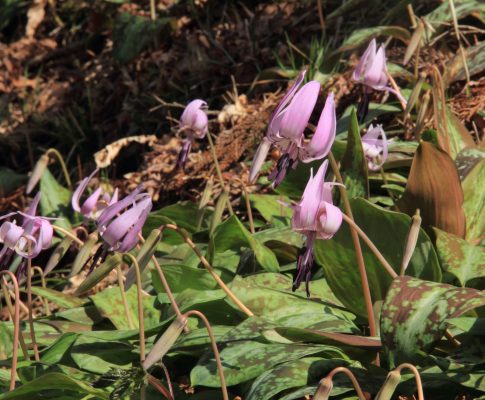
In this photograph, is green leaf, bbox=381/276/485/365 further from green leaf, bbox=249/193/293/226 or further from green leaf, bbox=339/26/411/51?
green leaf, bbox=339/26/411/51

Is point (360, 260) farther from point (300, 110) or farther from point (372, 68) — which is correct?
point (372, 68)

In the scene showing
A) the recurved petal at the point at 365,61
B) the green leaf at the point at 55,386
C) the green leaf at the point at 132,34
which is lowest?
the green leaf at the point at 132,34

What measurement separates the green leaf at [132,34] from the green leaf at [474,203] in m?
2.38

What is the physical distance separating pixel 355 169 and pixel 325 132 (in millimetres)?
765

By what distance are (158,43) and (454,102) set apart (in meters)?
1.94

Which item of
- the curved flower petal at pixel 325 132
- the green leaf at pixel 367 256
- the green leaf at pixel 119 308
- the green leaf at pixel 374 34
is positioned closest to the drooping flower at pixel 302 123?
the curved flower petal at pixel 325 132

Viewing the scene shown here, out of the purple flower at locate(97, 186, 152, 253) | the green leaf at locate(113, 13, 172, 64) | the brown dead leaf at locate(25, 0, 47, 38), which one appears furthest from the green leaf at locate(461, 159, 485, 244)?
the brown dead leaf at locate(25, 0, 47, 38)

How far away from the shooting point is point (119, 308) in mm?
2383

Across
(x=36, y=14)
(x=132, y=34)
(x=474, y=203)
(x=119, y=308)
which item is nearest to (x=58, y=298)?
(x=119, y=308)

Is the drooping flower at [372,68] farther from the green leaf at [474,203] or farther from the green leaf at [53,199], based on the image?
the green leaf at [53,199]

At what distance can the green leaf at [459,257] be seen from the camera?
6.51 feet

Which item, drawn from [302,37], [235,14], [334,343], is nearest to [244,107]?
[302,37]

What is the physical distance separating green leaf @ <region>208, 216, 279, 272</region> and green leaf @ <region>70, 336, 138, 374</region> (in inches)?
16.6

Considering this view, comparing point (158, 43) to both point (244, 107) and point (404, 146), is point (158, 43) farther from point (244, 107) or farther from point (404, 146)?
point (404, 146)
